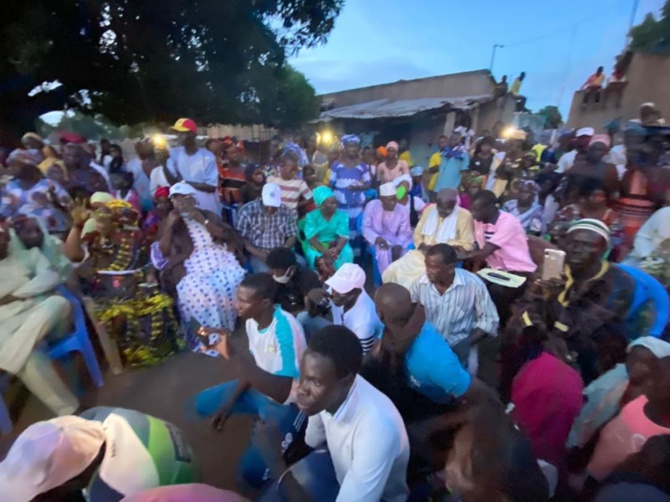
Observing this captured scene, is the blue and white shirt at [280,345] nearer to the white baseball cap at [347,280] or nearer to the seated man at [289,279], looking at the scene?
the white baseball cap at [347,280]

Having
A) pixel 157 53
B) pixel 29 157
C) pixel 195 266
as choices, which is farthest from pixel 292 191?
pixel 157 53

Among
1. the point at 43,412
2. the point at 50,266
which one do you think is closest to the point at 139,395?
the point at 43,412

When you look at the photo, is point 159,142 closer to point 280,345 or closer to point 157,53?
point 157,53

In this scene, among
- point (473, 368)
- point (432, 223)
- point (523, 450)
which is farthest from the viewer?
point (432, 223)

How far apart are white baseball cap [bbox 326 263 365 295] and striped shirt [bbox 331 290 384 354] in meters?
0.13

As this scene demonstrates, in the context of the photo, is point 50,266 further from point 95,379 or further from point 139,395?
point 139,395

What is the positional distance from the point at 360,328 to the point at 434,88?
15954 millimetres

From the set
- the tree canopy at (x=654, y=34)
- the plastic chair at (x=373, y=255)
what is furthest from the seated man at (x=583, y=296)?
the tree canopy at (x=654, y=34)

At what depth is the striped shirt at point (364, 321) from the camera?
8.73 ft

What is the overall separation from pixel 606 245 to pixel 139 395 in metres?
3.45

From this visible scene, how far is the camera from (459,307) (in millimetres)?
2832

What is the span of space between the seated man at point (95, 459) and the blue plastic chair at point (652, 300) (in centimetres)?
268

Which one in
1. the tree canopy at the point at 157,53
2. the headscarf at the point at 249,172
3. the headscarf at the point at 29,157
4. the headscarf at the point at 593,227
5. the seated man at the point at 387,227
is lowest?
the seated man at the point at 387,227

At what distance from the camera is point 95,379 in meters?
3.26
